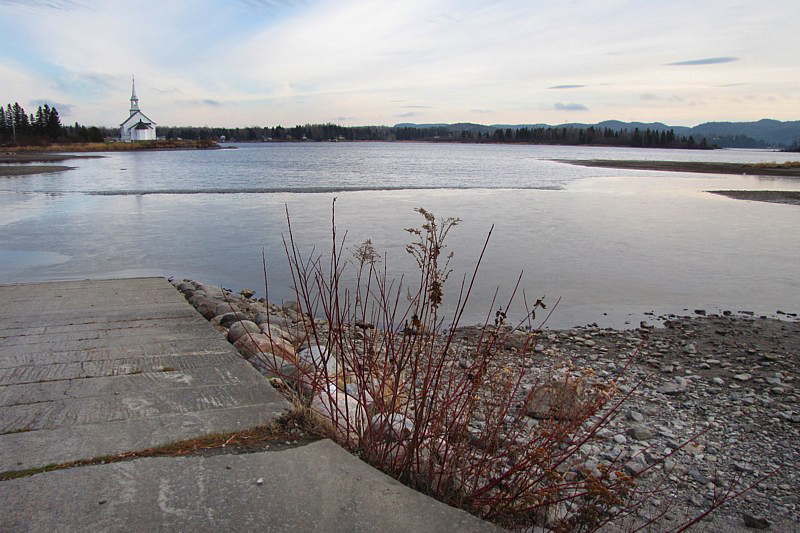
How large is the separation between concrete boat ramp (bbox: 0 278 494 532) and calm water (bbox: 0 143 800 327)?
14.9 feet

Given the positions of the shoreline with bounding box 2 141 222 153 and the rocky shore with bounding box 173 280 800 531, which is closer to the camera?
the rocky shore with bounding box 173 280 800 531

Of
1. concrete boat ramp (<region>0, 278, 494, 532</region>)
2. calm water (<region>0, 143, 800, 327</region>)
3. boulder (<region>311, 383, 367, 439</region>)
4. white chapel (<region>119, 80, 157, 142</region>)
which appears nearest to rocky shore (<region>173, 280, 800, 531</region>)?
boulder (<region>311, 383, 367, 439</region>)

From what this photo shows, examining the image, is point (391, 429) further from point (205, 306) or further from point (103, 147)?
point (103, 147)

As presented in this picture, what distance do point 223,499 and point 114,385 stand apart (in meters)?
1.60

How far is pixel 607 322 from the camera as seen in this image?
25.2ft

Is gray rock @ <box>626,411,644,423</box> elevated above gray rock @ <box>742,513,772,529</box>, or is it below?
above

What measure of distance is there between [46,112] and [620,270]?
96318mm

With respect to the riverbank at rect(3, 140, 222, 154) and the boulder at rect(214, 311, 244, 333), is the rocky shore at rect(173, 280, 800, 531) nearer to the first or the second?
the boulder at rect(214, 311, 244, 333)

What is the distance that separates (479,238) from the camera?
13.8m

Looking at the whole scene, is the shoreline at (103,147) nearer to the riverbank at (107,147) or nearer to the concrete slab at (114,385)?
the riverbank at (107,147)

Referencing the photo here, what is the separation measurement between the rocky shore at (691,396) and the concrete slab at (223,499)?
634mm

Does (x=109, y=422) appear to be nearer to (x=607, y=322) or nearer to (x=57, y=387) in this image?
(x=57, y=387)

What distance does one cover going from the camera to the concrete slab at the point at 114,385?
9.37 feet

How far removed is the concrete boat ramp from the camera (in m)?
2.28
